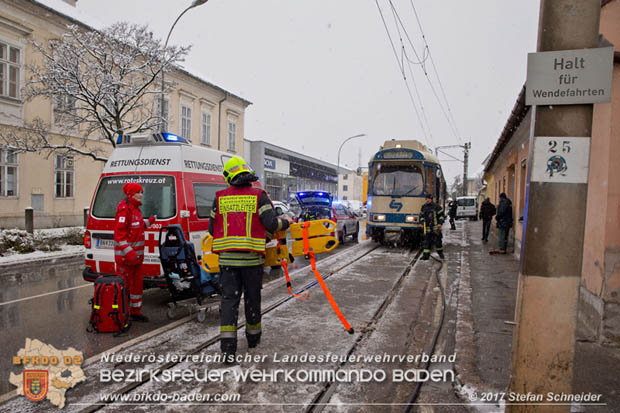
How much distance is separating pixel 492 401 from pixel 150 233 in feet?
15.6

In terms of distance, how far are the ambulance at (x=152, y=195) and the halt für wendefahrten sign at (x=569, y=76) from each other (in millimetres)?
4843

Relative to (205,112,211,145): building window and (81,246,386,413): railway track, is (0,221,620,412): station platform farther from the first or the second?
(205,112,211,145): building window

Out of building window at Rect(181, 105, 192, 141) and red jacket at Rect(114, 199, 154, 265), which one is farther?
building window at Rect(181, 105, 192, 141)

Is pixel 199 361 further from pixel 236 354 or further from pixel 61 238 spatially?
pixel 61 238

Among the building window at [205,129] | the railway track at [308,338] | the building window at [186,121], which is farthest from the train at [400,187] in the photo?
the building window at [205,129]

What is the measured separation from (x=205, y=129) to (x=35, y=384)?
29457 millimetres

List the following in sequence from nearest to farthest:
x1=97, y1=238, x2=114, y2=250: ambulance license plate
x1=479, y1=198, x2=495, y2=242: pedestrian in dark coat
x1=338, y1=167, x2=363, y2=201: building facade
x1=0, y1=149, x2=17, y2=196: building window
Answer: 1. x1=97, y1=238, x2=114, y2=250: ambulance license plate
2. x1=479, y1=198, x2=495, y2=242: pedestrian in dark coat
3. x1=0, y1=149, x2=17, y2=196: building window
4. x1=338, y1=167, x2=363, y2=201: building facade

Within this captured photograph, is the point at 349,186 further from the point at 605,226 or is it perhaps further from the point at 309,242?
the point at 309,242

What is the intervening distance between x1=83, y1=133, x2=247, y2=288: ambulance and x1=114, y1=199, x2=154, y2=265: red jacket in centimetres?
36

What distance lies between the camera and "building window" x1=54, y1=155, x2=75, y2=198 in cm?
1998

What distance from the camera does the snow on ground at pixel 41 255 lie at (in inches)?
411

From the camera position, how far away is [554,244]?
9.21 ft

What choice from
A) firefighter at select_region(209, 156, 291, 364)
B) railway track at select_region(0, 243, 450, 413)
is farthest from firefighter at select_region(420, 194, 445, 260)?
firefighter at select_region(209, 156, 291, 364)

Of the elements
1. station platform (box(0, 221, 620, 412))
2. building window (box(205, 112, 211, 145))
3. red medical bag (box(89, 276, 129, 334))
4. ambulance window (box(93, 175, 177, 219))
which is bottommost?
station platform (box(0, 221, 620, 412))
